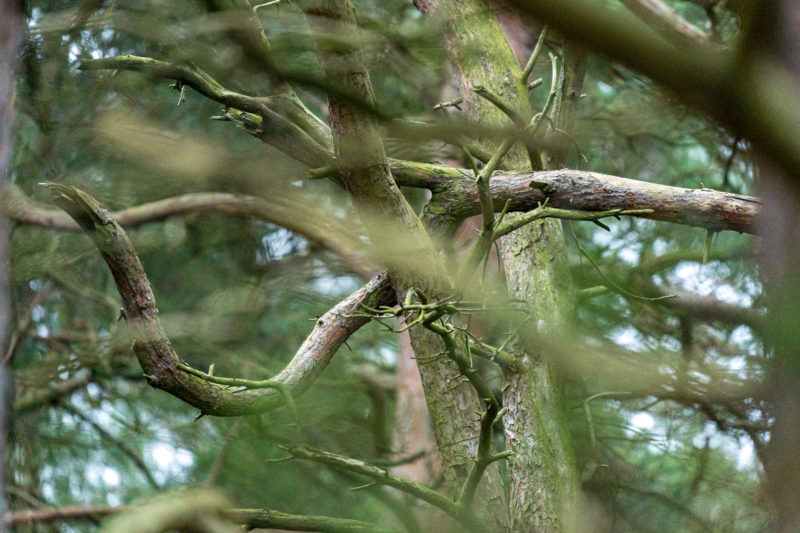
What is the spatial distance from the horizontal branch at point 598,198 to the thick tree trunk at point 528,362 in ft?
1.47

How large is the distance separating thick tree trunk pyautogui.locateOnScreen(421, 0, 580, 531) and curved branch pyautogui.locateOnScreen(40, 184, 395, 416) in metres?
0.90

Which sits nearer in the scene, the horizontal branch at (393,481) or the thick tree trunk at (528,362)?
the horizontal branch at (393,481)

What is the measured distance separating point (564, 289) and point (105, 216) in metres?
1.96

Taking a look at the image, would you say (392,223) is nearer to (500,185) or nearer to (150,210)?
(500,185)

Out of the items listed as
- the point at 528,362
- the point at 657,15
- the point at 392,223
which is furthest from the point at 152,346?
the point at 657,15

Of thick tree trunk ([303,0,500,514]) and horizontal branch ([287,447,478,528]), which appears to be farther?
horizontal branch ([287,447,478,528])

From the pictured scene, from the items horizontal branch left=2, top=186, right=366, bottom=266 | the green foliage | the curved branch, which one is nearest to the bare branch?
the green foliage

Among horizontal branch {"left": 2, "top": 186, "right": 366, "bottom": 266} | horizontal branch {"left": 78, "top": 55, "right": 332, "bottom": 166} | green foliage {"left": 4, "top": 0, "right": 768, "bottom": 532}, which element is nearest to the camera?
horizontal branch {"left": 78, "top": 55, "right": 332, "bottom": 166}

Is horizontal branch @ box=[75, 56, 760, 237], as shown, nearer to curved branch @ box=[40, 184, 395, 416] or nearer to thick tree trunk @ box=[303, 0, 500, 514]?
thick tree trunk @ box=[303, 0, 500, 514]

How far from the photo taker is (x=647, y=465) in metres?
6.00

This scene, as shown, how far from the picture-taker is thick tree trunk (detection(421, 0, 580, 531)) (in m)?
2.93

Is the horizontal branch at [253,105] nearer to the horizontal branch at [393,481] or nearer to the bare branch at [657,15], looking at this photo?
the horizontal branch at [393,481]

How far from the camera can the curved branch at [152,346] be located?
2072 millimetres

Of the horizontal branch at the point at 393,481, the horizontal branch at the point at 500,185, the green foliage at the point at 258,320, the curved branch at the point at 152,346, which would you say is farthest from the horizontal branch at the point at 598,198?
the horizontal branch at the point at 393,481
